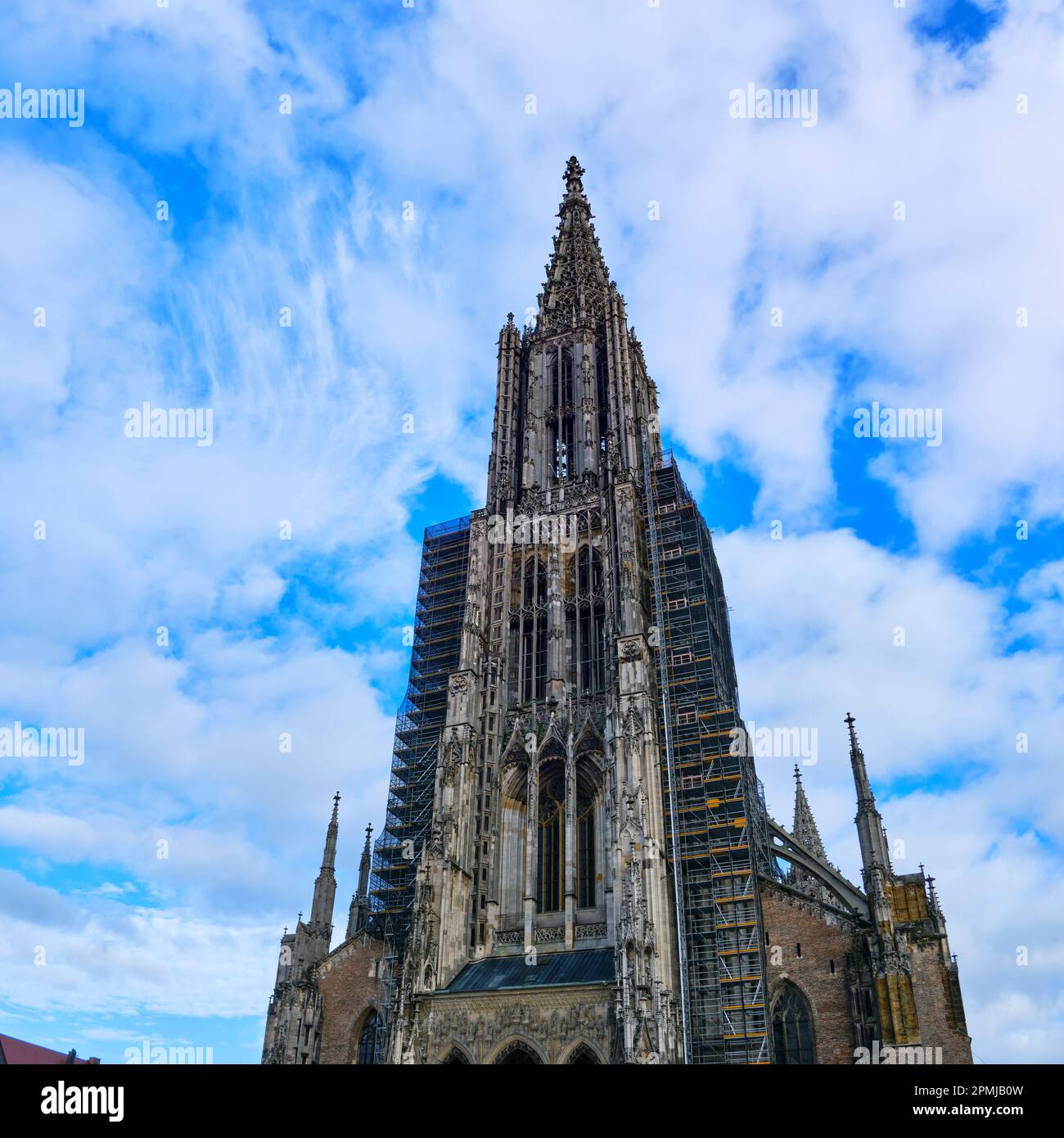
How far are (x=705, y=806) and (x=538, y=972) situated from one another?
9.42 meters

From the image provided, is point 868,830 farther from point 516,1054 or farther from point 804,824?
point 804,824

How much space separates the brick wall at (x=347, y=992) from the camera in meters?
38.9

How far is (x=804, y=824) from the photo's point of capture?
68312 millimetres

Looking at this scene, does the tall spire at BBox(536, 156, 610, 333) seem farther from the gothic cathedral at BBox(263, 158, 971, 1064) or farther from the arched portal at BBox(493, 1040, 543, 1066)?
the arched portal at BBox(493, 1040, 543, 1066)

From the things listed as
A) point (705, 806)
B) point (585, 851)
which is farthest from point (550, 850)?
point (705, 806)

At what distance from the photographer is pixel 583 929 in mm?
36438

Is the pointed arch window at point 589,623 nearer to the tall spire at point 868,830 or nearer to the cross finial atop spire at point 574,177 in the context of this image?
the tall spire at point 868,830

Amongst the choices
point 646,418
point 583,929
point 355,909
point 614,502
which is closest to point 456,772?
point 583,929

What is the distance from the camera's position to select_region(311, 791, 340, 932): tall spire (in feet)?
138

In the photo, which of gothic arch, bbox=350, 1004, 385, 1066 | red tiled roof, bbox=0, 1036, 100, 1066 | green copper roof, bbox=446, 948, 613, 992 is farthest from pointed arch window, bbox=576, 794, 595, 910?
red tiled roof, bbox=0, 1036, 100, 1066
